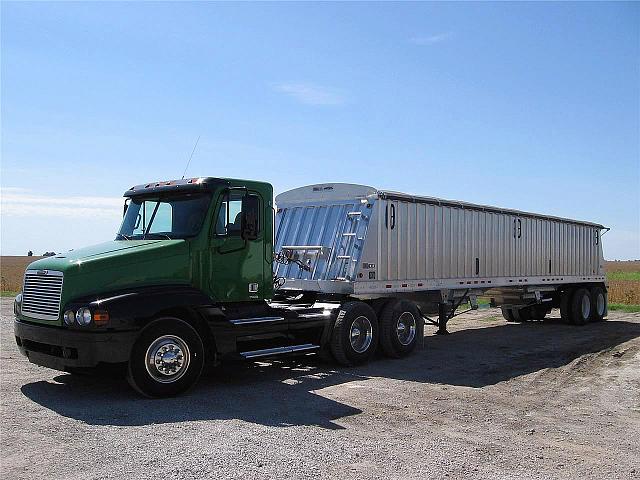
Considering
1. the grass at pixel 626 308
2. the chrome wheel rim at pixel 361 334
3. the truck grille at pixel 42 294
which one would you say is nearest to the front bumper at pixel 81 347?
the truck grille at pixel 42 294

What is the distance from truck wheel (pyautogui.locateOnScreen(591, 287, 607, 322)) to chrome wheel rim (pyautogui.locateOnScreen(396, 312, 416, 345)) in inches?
409

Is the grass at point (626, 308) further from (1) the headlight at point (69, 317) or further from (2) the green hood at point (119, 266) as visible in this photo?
(1) the headlight at point (69, 317)

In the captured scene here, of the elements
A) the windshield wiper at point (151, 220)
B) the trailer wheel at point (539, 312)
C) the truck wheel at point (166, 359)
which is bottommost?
the truck wheel at point (166, 359)

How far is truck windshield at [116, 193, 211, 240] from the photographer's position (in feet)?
30.7

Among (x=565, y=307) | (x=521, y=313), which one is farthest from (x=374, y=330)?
(x=565, y=307)

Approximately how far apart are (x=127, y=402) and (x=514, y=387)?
528 cm

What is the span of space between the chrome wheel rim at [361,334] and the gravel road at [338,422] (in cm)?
40

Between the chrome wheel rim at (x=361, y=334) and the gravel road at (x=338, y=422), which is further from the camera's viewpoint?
the chrome wheel rim at (x=361, y=334)

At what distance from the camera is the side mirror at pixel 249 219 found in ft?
31.4

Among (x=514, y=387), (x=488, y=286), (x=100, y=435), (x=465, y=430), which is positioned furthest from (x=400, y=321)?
(x=100, y=435)

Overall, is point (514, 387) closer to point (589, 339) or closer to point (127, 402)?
point (127, 402)

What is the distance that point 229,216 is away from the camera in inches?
376

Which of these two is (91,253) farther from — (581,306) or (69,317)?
(581,306)

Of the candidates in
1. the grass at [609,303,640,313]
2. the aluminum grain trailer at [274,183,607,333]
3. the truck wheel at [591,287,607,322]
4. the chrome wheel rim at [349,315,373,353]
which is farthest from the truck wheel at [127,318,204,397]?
the grass at [609,303,640,313]
